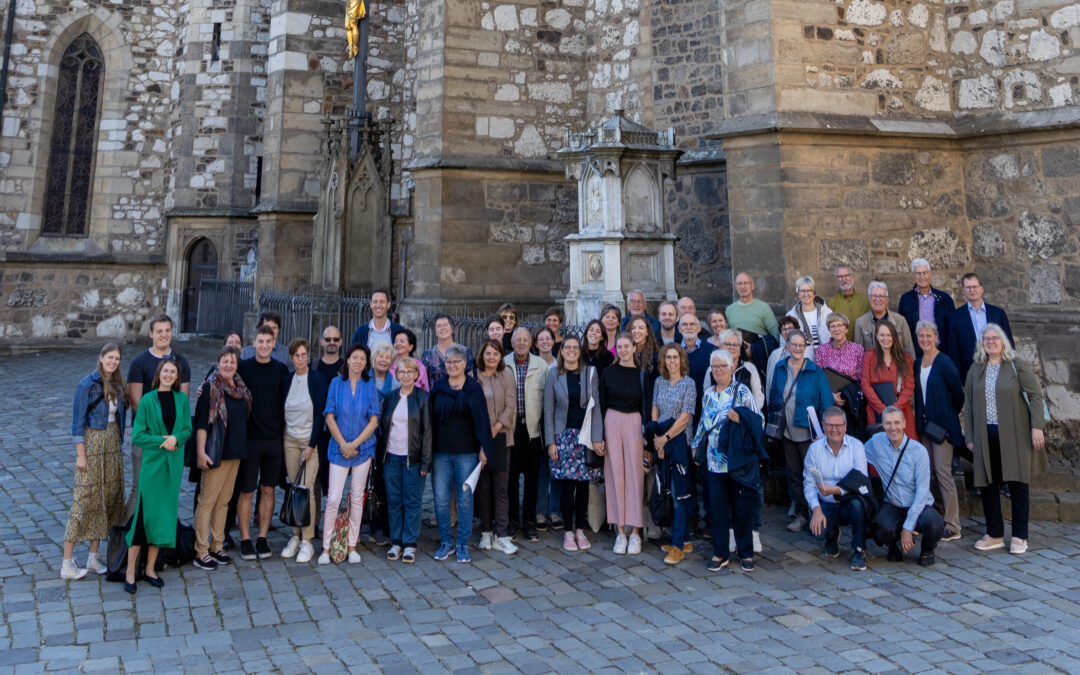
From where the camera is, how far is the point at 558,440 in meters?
5.92

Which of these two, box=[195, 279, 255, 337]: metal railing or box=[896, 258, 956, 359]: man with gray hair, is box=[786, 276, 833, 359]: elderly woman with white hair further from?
box=[195, 279, 255, 337]: metal railing

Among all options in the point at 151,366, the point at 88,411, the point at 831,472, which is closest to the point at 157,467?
the point at 88,411

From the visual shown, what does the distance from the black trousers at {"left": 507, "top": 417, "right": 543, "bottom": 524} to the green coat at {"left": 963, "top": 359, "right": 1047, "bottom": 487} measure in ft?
9.84

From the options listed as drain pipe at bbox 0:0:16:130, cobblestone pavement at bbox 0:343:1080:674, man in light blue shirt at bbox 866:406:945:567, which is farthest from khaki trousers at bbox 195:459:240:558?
drain pipe at bbox 0:0:16:130

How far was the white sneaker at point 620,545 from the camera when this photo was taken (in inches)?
225

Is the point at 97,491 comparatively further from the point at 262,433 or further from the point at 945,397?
the point at 945,397

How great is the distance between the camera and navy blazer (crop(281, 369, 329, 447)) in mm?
5598

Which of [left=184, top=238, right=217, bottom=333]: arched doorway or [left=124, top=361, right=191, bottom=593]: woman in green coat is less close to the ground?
[left=184, top=238, right=217, bottom=333]: arched doorway

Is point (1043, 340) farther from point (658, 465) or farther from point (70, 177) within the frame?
point (70, 177)

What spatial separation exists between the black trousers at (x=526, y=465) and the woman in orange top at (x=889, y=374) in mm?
2413

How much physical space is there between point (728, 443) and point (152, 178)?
58.7ft

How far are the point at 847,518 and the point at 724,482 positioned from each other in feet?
2.69

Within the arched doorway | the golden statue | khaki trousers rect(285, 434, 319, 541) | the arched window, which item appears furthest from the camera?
the arched window

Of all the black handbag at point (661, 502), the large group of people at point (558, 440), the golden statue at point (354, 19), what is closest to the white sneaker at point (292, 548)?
the large group of people at point (558, 440)
